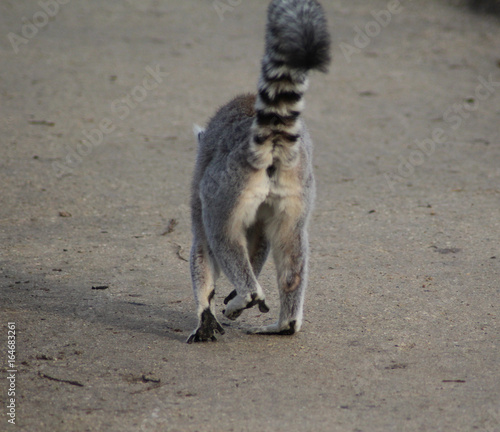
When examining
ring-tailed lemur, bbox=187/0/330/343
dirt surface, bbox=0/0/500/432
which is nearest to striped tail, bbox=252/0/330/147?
ring-tailed lemur, bbox=187/0/330/343

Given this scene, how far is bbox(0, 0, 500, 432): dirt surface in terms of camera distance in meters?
4.09

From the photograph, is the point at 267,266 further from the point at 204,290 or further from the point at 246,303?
the point at 246,303

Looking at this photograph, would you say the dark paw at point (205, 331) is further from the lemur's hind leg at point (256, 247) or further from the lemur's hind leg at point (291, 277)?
the lemur's hind leg at point (291, 277)

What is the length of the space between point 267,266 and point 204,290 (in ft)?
5.33

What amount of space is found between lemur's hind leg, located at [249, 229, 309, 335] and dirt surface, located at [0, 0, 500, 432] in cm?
16

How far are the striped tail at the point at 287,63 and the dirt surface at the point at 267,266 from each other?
155 centimetres

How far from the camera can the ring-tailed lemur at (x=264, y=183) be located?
431 centimetres

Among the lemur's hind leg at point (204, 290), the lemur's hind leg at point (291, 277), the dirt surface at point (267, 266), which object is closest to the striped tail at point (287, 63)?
the lemur's hind leg at point (291, 277)

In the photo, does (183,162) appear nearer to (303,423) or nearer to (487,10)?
(303,423)

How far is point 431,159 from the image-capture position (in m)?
9.91

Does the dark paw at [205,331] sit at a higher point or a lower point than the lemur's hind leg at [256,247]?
lower

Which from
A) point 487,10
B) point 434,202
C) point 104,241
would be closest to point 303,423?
point 104,241

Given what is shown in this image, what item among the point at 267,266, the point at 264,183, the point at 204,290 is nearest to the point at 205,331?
the point at 204,290

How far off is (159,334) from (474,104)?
9.06 meters
